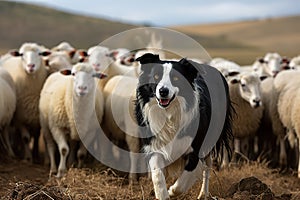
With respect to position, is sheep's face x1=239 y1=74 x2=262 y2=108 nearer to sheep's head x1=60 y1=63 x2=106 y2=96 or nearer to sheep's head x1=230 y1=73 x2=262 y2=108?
sheep's head x1=230 y1=73 x2=262 y2=108

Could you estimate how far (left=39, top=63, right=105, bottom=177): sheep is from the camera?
8.56 metres

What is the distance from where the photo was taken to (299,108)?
28.9 feet

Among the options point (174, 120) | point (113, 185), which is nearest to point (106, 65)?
point (113, 185)

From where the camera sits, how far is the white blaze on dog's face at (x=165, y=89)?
5.42 m

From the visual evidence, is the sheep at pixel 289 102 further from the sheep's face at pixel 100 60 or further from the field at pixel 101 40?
the sheep's face at pixel 100 60

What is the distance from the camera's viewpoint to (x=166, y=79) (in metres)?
5.49

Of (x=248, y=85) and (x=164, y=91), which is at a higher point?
(x=164, y=91)

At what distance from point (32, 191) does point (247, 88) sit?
499 centimetres

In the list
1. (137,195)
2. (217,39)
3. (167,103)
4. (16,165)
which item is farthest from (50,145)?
(217,39)

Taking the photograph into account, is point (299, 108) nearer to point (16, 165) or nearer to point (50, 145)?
point (50, 145)

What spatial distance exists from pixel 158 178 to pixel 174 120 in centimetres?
62

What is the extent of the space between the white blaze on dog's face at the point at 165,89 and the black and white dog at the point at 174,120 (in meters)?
0.01

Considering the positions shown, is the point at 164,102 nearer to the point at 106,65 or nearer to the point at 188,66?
the point at 188,66

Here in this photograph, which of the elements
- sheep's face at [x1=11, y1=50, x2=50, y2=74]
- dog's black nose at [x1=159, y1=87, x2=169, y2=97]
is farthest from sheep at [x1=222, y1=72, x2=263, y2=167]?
dog's black nose at [x1=159, y1=87, x2=169, y2=97]
